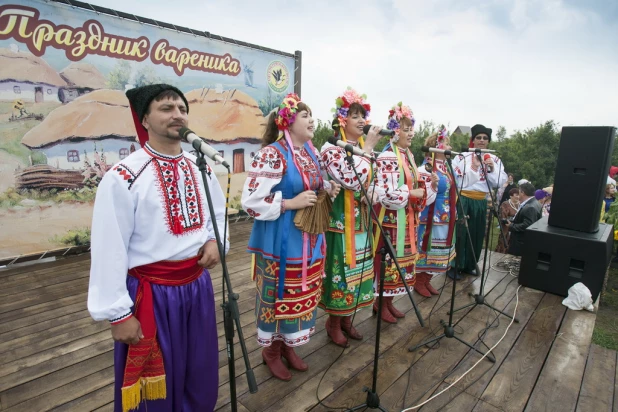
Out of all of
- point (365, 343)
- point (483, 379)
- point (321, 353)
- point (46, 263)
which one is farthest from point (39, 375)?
A: point (483, 379)

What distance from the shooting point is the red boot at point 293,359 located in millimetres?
2303

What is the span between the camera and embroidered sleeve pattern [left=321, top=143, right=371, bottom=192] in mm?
2287

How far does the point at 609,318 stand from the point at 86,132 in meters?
6.61

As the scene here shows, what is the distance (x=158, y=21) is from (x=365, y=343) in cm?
474

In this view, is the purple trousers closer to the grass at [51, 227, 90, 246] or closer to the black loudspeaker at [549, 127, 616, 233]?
the grass at [51, 227, 90, 246]

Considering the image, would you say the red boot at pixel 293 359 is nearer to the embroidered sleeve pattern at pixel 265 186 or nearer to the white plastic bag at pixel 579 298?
the embroidered sleeve pattern at pixel 265 186

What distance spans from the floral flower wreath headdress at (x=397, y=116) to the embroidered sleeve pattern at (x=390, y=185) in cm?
24

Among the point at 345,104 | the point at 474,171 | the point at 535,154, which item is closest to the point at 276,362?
the point at 345,104

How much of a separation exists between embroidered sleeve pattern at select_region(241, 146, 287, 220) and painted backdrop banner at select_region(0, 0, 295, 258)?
3406 millimetres

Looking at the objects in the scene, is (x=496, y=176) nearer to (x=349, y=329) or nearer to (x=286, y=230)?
(x=349, y=329)

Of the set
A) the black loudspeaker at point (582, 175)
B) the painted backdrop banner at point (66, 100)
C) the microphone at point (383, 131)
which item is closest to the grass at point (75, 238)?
the painted backdrop banner at point (66, 100)

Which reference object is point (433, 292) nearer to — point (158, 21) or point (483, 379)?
point (483, 379)

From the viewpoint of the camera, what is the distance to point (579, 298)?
130 inches

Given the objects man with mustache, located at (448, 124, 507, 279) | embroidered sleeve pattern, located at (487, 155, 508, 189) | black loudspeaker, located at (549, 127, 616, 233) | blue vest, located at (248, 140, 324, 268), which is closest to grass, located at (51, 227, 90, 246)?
blue vest, located at (248, 140, 324, 268)
